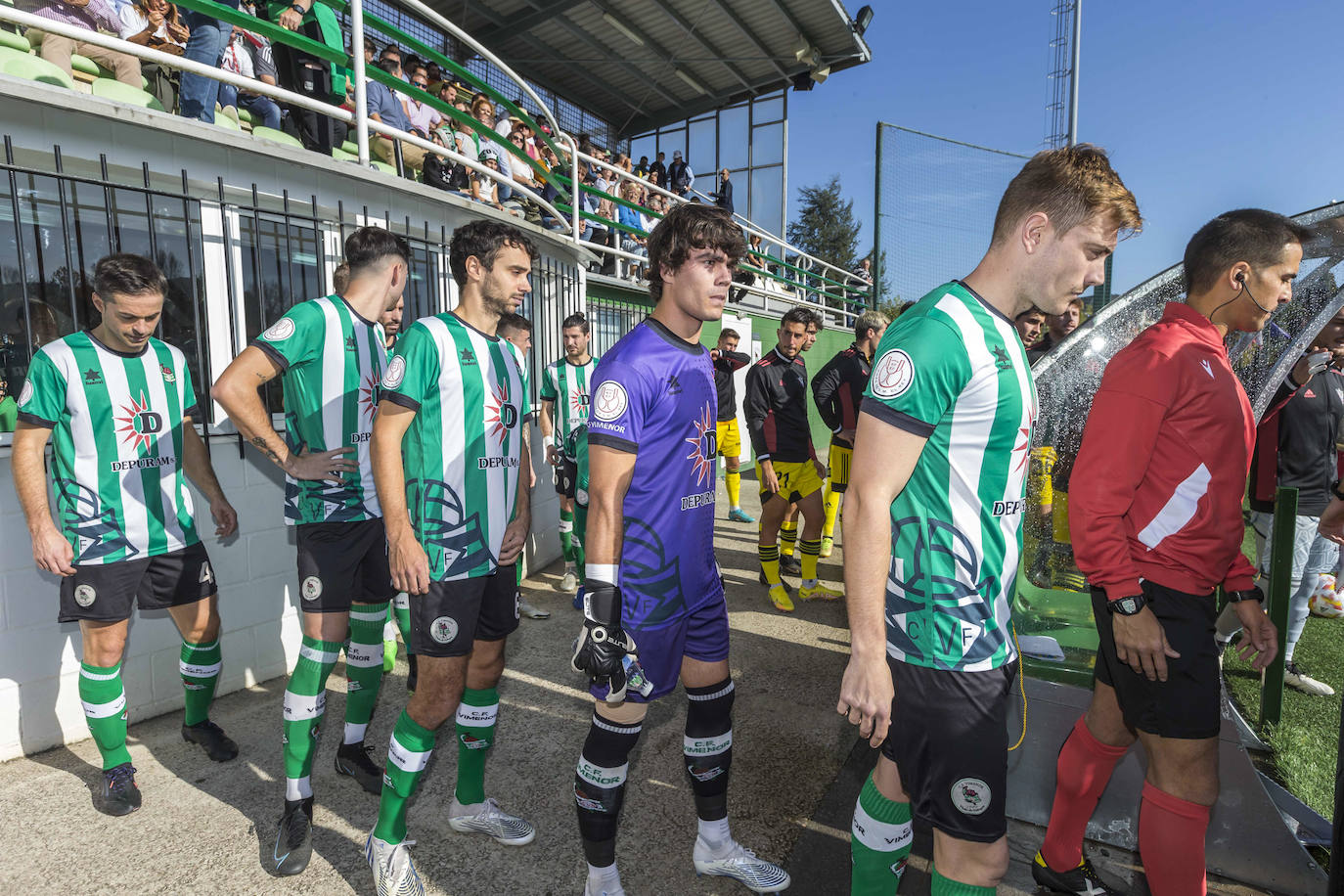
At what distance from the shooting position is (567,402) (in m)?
6.37

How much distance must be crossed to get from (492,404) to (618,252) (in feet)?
23.8

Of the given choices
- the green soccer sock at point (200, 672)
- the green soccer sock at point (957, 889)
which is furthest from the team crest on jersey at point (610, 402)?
the green soccer sock at point (200, 672)

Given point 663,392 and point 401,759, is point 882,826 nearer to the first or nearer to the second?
point 663,392

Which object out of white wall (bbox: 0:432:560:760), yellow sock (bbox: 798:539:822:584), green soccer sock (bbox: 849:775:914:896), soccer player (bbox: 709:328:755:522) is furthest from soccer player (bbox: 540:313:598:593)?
green soccer sock (bbox: 849:775:914:896)

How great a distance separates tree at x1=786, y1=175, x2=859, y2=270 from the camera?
52.7 meters

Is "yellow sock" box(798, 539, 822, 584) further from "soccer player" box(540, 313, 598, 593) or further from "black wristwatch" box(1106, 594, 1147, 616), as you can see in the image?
"black wristwatch" box(1106, 594, 1147, 616)

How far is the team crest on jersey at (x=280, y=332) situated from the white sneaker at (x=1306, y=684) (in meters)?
5.74

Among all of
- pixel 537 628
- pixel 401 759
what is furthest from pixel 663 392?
pixel 537 628

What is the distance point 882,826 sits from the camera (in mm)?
1886

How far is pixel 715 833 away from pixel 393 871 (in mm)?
1114

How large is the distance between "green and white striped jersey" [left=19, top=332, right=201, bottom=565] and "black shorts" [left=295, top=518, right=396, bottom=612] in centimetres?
73

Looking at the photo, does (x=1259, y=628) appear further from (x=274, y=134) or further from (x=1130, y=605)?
(x=274, y=134)

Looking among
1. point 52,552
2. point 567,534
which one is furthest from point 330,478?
point 567,534

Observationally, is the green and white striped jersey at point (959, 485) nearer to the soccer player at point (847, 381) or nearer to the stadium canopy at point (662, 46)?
the soccer player at point (847, 381)
